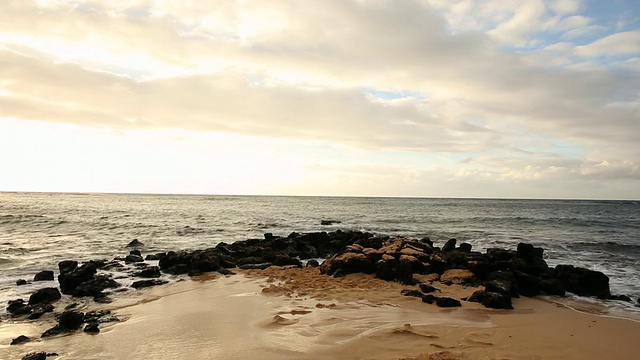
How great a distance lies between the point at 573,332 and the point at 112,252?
19.3 m

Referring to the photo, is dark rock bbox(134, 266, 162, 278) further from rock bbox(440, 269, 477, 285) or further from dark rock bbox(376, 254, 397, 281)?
rock bbox(440, 269, 477, 285)

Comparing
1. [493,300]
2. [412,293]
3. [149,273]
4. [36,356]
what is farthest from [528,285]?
[149,273]

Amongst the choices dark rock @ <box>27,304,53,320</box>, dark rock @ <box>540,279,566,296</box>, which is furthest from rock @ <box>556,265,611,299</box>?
dark rock @ <box>27,304,53,320</box>

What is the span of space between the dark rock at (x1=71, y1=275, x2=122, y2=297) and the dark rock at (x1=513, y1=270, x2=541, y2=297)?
40.3 ft

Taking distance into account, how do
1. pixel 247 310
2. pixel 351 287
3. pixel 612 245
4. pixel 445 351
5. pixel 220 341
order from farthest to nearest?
pixel 612 245, pixel 351 287, pixel 247 310, pixel 220 341, pixel 445 351

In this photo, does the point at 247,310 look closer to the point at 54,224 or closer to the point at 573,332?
the point at 573,332

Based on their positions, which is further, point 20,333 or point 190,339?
point 20,333

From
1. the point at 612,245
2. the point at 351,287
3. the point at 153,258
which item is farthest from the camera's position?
the point at 612,245

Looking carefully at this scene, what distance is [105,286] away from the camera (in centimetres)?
1145

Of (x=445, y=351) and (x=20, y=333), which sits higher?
(x=445, y=351)

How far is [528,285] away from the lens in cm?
1143

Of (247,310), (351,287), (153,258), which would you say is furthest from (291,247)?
(247,310)

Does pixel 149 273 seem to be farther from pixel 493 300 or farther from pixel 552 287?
pixel 552 287

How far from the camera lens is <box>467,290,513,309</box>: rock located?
945cm
